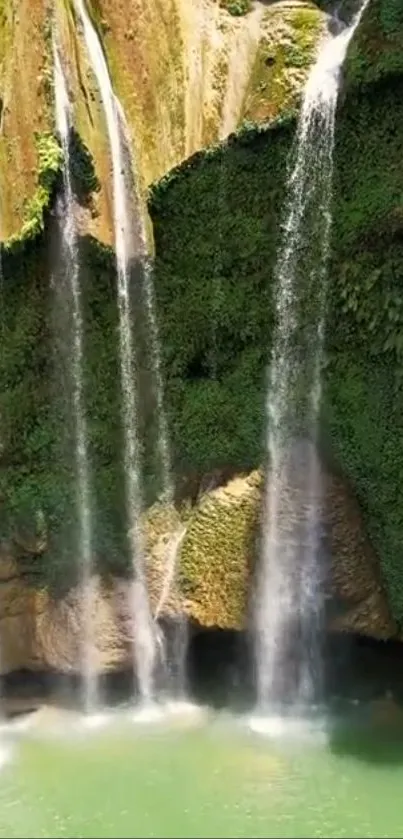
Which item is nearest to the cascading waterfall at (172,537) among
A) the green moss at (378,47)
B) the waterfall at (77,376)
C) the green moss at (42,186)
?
the waterfall at (77,376)

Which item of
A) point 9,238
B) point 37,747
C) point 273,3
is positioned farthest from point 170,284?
point 37,747

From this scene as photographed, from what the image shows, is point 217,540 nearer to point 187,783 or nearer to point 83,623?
point 83,623

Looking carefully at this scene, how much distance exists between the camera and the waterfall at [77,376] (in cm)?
1321

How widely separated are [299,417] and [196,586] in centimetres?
249

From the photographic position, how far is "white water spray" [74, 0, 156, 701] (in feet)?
44.2

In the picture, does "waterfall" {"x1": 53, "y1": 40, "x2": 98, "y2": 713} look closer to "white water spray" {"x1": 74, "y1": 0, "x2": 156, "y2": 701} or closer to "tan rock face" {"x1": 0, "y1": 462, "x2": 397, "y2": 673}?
"tan rock face" {"x1": 0, "y1": 462, "x2": 397, "y2": 673}

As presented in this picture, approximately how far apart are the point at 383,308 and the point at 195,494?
132 inches

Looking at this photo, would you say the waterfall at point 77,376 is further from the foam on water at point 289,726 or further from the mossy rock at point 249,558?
the foam on water at point 289,726

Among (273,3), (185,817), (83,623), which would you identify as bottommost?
(185,817)

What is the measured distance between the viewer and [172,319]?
45.1ft

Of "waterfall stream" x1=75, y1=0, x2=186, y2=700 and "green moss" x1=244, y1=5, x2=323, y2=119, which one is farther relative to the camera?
"waterfall stream" x1=75, y1=0, x2=186, y2=700

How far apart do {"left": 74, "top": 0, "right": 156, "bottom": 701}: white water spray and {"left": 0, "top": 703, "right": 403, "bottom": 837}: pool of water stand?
2.98ft

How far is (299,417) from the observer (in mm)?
13438

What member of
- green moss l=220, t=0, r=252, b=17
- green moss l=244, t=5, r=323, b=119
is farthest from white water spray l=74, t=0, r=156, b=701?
green moss l=220, t=0, r=252, b=17
